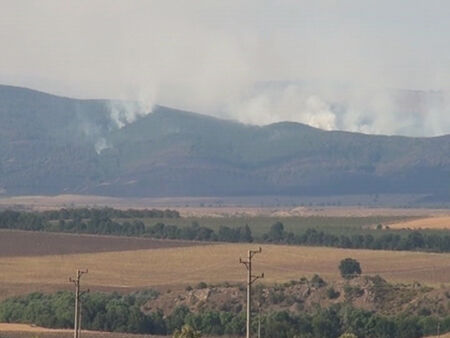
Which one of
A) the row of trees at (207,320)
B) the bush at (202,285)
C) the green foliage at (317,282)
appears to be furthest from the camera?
the bush at (202,285)

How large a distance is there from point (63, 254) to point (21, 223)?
25.7 m

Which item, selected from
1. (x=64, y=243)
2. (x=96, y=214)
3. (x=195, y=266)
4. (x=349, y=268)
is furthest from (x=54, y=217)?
(x=349, y=268)

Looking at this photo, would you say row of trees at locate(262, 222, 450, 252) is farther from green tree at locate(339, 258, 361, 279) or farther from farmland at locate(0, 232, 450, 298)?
green tree at locate(339, 258, 361, 279)

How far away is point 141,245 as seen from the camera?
11950 centimetres

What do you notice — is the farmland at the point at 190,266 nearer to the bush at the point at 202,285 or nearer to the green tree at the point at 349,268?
the green tree at the point at 349,268

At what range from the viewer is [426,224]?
15138 cm

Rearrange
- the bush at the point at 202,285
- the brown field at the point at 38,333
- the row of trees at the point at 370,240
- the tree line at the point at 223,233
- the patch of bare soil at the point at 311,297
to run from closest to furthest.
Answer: the brown field at the point at 38,333 → the patch of bare soil at the point at 311,297 → the bush at the point at 202,285 → the row of trees at the point at 370,240 → the tree line at the point at 223,233

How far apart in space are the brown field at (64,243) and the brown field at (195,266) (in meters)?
2.31

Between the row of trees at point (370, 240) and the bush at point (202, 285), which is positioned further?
the row of trees at point (370, 240)

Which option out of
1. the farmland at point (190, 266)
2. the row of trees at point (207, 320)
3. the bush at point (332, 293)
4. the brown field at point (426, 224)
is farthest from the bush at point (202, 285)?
the brown field at point (426, 224)

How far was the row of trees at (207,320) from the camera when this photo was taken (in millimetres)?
71750

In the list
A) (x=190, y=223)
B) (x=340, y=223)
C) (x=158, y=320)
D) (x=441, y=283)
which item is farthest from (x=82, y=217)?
(x=158, y=320)

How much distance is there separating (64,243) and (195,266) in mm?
15351

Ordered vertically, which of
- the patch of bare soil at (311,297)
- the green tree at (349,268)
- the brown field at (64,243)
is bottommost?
the patch of bare soil at (311,297)
